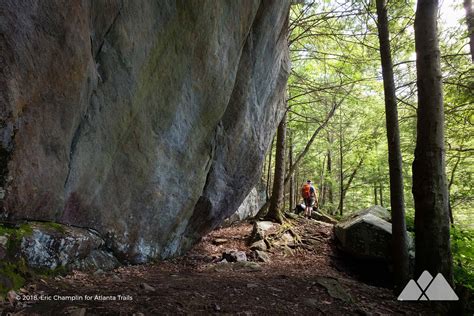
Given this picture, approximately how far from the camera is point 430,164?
5.54 meters

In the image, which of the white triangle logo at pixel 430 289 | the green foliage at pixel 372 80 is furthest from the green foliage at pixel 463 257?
the white triangle logo at pixel 430 289

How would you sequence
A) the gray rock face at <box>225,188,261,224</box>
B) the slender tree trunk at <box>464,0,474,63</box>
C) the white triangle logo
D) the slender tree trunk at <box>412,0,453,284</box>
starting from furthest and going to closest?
the gray rock face at <box>225,188,261,224</box>
the slender tree trunk at <box>464,0,474,63</box>
the slender tree trunk at <box>412,0,453,284</box>
the white triangle logo

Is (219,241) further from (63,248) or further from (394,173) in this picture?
(63,248)

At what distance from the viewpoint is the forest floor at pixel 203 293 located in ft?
11.0

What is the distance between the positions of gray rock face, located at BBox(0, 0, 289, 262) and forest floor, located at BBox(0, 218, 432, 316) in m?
1.01

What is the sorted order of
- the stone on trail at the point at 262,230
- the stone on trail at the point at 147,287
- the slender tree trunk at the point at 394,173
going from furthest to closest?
1. the stone on trail at the point at 262,230
2. the slender tree trunk at the point at 394,173
3. the stone on trail at the point at 147,287

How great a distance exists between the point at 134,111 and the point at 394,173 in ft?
20.3

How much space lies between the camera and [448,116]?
30.5 feet

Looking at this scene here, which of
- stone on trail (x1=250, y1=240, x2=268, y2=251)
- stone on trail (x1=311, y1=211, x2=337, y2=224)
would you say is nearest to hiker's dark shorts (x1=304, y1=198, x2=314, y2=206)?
stone on trail (x1=311, y1=211, x2=337, y2=224)

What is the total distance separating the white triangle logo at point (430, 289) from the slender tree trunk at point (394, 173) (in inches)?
24.8

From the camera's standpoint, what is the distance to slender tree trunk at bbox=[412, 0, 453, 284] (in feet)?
17.5

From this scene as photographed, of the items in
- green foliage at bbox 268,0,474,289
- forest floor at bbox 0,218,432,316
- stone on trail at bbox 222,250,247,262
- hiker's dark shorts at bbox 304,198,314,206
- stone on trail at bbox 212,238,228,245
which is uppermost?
green foliage at bbox 268,0,474,289

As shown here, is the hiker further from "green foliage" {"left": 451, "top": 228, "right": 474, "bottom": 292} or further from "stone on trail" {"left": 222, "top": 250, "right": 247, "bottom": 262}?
"stone on trail" {"left": 222, "top": 250, "right": 247, "bottom": 262}

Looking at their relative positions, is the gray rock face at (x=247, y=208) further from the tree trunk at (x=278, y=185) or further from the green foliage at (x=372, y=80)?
the green foliage at (x=372, y=80)
